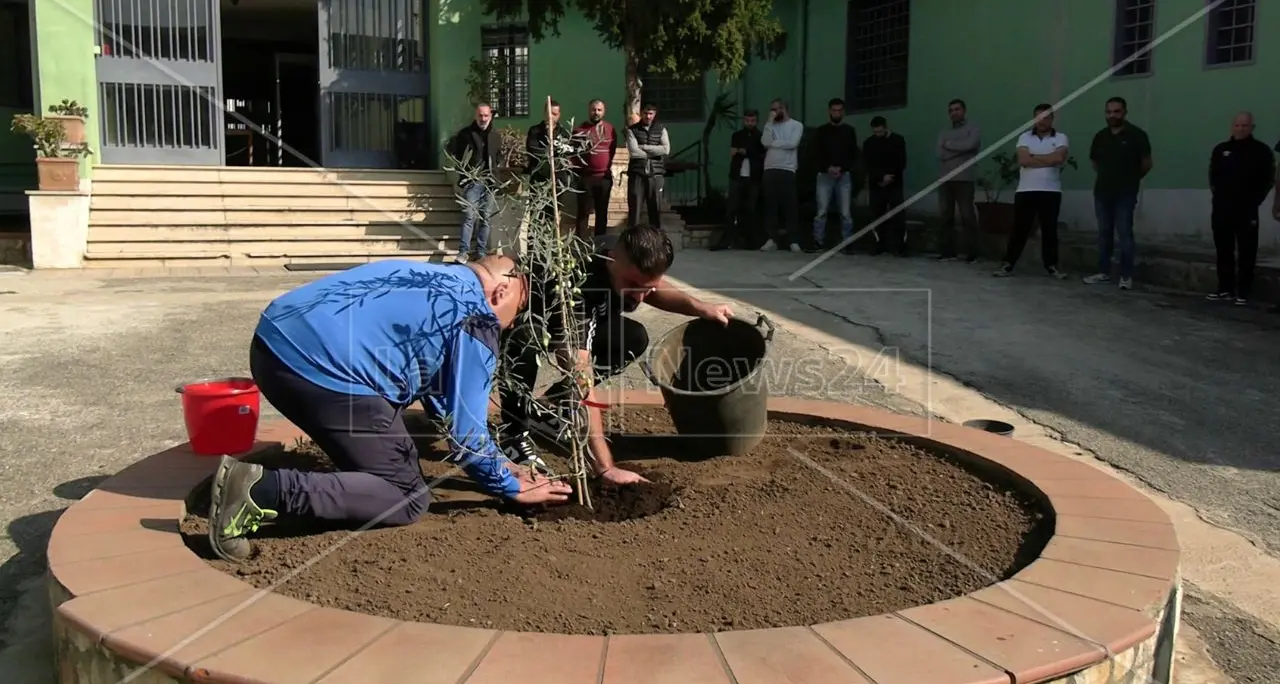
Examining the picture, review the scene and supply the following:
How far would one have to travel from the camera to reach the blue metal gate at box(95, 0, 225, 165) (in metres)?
12.8

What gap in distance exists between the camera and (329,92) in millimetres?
14102

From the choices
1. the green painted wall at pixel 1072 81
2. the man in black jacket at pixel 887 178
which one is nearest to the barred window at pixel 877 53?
the green painted wall at pixel 1072 81

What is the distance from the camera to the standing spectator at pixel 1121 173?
31.0ft

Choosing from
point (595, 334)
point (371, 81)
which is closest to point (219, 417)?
point (595, 334)

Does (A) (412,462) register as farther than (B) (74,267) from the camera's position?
No

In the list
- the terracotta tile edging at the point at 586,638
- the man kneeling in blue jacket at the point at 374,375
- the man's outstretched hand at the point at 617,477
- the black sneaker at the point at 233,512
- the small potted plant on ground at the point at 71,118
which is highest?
the small potted plant on ground at the point at 71,118

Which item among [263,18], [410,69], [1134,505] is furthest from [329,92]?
[1134,505]

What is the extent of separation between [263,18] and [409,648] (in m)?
16.3

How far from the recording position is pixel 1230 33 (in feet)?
32.9

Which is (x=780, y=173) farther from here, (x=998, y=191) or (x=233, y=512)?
(x=233, y=512)

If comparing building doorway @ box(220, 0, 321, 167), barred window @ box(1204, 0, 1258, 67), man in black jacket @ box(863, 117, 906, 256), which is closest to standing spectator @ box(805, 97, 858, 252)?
man in black jacket @ box(863, 117, 906, 256)

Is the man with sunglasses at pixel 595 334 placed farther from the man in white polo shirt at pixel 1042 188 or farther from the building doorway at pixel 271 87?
the building doorway at pixel 271 87

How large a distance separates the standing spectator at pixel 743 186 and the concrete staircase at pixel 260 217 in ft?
11.2

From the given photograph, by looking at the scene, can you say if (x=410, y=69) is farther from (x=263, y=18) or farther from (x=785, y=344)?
(x=785, y=344)
